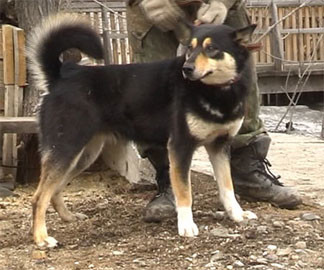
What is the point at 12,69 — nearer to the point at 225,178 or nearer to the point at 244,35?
the point at 225,178

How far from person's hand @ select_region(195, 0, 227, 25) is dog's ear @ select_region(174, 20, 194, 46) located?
86mm

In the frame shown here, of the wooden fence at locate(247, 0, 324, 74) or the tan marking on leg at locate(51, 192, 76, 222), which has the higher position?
the wooden fence at locate(247, 0, 324, 74)

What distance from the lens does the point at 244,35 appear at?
11.3ft

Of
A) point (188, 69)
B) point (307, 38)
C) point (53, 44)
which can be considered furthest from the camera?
point (307, 38)

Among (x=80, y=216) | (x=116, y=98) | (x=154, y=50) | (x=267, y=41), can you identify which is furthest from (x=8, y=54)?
(x=267, y=41)

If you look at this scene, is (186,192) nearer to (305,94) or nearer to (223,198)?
(223,198)

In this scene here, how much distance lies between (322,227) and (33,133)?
2330mm

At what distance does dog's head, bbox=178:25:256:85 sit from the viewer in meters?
3.34

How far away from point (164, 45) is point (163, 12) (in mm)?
370

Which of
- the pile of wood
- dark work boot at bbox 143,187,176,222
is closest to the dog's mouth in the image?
dark work boot at bbox 143,187,176,222

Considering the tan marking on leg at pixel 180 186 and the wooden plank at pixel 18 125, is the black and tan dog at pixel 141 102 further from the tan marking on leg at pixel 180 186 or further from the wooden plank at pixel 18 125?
the wooden plank at pixel 18 125

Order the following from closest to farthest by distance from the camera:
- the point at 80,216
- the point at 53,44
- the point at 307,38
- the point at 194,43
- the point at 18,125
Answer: the point at 194,43 → the point at 53,44 → the point at 80,216 → the point at 18,125 → the point at 307,38

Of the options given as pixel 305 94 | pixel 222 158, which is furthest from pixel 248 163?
pixel 305 94

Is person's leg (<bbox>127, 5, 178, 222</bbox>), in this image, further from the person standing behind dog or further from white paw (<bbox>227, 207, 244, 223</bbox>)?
white paw (<bbox>227, 207, 244, 223</bbox>)
